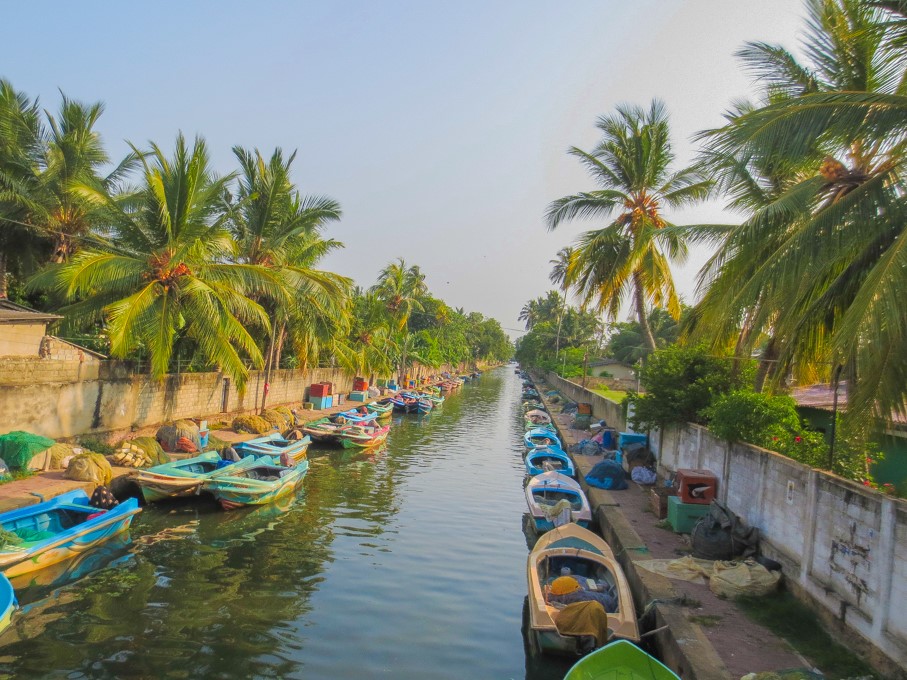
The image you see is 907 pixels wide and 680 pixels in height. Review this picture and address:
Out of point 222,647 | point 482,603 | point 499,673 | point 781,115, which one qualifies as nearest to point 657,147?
point 781,115

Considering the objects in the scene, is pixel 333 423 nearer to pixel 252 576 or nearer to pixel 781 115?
pixel 252 576

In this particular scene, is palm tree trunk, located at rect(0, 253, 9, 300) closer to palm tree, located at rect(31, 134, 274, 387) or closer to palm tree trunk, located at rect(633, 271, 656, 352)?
palm tree, located at rect(31, 134, 274, 387)

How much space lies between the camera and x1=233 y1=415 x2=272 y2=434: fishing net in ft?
74.2

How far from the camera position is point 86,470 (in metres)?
13.2

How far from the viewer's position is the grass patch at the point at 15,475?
12.5 metres

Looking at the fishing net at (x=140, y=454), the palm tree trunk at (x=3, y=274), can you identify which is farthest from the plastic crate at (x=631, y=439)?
the palm tree trunk at (x=3, y=274)

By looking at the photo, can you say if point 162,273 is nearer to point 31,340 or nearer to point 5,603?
point 31,340

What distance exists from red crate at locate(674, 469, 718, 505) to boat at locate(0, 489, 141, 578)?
35.9 feet

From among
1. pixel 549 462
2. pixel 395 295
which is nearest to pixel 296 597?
pixel 549 462

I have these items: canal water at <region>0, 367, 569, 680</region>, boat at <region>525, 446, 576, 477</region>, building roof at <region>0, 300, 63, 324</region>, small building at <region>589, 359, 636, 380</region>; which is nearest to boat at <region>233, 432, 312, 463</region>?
canal water at <region>0, 367, 569, 680</region>

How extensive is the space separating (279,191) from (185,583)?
15.8 meters

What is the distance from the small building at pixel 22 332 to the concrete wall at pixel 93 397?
78 centimetres

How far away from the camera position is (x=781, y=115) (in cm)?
680

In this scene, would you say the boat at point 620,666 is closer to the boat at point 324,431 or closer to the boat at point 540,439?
the boat at point 540,439
